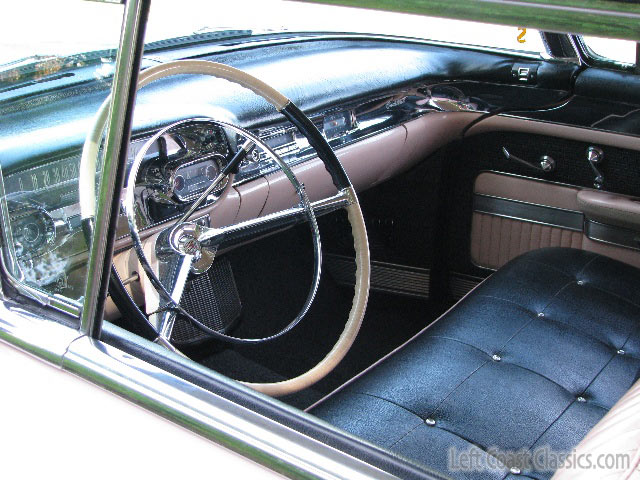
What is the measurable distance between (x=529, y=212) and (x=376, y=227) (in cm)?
55

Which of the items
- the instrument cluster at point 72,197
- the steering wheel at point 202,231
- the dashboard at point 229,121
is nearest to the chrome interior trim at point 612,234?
the dashboard at point 229,121

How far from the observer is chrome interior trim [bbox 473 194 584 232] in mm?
2334

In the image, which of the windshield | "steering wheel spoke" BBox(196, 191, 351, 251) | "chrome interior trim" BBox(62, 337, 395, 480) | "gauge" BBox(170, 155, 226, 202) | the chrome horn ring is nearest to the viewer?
"chrome interior trim" BBox(62, 337, 395, 480)

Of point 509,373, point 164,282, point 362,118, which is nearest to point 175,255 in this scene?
point 164,282

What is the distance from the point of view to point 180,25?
2.29 meters

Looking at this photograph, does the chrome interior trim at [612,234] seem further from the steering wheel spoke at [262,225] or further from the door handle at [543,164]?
the steering wheel spoke at [262,225]

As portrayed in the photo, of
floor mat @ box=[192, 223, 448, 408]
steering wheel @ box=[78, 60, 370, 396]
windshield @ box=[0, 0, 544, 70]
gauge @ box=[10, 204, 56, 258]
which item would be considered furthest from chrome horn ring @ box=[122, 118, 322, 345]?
floor mat @ box=[192, 223, 448, 408]

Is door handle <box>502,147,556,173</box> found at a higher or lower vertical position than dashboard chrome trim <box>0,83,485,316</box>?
lower

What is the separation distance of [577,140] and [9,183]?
1677 mm

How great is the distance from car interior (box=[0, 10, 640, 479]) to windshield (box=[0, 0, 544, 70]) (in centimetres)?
6

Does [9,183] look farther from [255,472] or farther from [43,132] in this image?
[255,472]

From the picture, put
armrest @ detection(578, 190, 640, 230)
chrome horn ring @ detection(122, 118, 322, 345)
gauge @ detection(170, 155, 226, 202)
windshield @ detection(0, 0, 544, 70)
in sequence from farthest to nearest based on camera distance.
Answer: armrest @ detection(578, 190, 640, 230) → gauge @ detection(170, 155, 226, 202) → chrome horn ring @ detection(122, 118, 322, 345) → windshield @ detection(0, 0, 544, 70)

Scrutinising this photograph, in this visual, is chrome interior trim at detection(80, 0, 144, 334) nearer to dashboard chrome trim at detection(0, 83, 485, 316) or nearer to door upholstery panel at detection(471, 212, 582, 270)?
dashboard chrome trim at detection(0, 83, 485, 316)

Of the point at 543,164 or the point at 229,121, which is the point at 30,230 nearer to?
the point at 229,121
